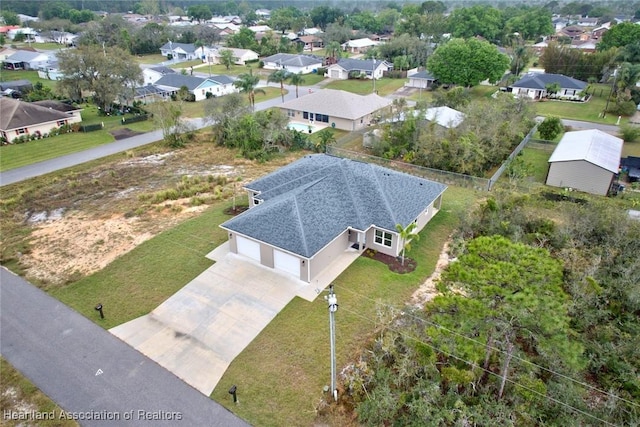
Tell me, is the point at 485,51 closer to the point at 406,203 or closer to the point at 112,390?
the point at 406,203

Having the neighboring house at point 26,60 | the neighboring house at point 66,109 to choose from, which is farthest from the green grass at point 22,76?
the neighboring house at point 66,109

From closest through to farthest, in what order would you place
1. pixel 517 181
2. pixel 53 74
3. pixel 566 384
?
pixel 566 384 < pixel 517 181 < pixel 53 74

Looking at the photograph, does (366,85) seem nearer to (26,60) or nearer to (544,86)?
(544,86)

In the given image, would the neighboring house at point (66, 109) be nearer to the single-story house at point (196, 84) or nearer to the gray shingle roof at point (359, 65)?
the single-story house at point (196, 84)

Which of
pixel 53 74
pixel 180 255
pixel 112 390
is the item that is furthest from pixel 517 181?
pixel 53 74

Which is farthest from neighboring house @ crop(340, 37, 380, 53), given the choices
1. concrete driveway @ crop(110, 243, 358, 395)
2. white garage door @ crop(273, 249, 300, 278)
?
white garage door @ crop(273, 249, 300, 278)

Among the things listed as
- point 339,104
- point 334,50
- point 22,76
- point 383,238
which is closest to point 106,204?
point 383,238

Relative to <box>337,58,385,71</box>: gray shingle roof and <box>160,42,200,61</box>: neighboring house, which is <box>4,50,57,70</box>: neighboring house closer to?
<box>160,42,200,61</box>: neighboring house
